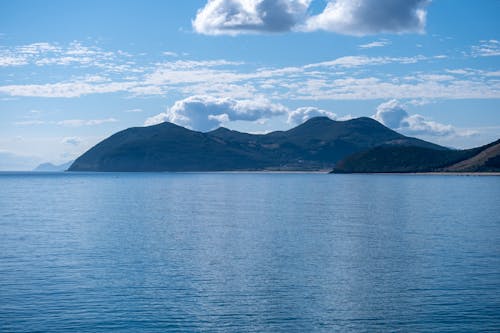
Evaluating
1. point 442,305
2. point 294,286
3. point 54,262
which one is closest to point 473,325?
point 442,305

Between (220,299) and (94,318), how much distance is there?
34.5 ft

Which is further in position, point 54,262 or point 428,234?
point 428,234

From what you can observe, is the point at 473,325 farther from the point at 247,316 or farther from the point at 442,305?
the point at 247,316

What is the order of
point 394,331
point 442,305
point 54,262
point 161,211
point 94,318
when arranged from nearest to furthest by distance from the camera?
point 394,331
point 94,318
point 442,305
point 54,262
point 161,211

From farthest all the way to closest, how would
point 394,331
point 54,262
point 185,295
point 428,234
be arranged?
point 428,234 → point 54,262 → point 185,295 → point 394,331

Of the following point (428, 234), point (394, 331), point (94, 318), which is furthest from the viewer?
point (428, 234)

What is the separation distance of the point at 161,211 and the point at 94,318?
91.2 metres

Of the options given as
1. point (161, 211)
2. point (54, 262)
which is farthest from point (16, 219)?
point (54, 262)

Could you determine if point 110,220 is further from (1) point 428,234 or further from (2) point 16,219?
(1) point 428,234

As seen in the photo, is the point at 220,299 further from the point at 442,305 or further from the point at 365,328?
the point at 442,305

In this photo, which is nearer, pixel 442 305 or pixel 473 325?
pixel 473 325

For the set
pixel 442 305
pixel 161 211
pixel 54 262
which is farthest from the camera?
pixel 161 211

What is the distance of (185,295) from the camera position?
1972 inches

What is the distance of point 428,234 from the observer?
287 ft
